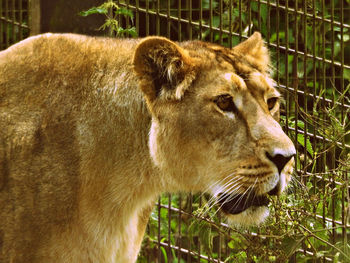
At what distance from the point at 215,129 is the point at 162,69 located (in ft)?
1.14

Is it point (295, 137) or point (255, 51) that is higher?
point (255, 51)

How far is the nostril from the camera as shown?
11.9 feet

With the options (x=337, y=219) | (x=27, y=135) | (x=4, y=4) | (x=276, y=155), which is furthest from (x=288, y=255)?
(x=4, y=4)

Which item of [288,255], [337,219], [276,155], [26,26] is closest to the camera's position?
[276,155]

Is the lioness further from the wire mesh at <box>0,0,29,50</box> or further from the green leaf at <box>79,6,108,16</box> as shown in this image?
the wire mesh at <box>0,0,29,50</box>

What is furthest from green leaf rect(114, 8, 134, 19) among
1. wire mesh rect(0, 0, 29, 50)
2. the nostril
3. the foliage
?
the nostril

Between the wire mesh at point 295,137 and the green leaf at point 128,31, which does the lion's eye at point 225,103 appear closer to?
the wire mesh at point 295,137

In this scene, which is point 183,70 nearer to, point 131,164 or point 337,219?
point 131,164

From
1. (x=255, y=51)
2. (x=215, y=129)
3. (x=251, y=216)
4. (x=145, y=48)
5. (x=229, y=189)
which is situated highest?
(x=145, y=48)

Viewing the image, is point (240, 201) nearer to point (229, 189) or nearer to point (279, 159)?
point (229, 189)

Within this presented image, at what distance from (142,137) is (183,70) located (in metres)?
0.35

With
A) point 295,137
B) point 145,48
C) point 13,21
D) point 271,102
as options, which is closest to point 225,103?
point 271,102

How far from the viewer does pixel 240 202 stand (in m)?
3.85

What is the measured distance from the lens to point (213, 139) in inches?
148
